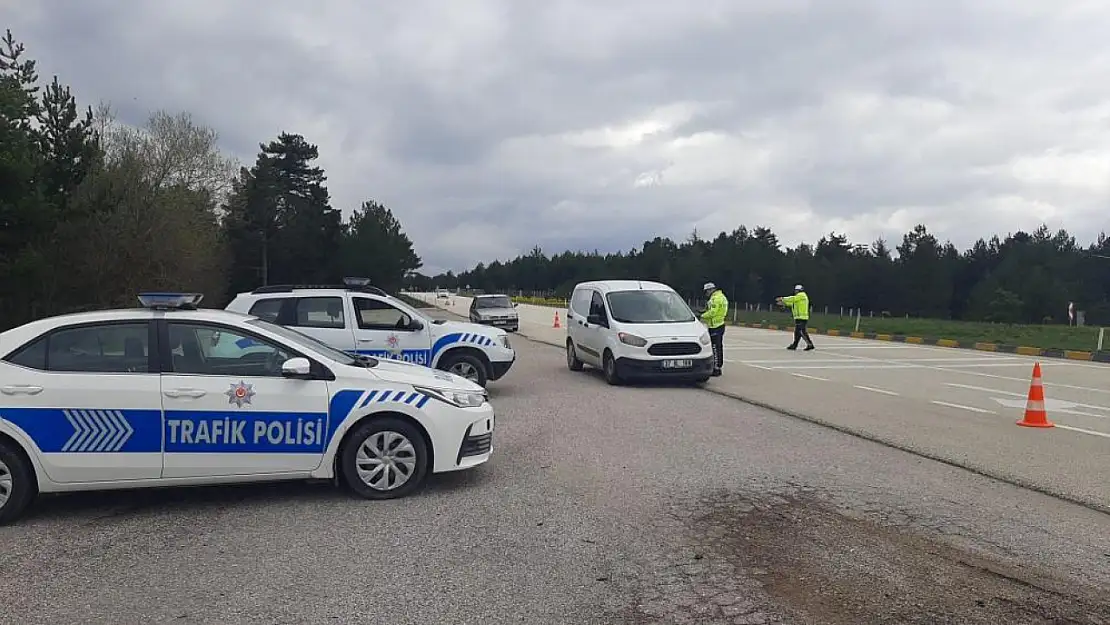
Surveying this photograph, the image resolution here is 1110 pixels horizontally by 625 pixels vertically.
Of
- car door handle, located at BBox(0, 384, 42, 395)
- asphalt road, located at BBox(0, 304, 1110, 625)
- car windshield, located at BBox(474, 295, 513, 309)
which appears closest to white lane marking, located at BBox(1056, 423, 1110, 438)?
asphalt road, located at BBox(0, 304, 1110, 625)

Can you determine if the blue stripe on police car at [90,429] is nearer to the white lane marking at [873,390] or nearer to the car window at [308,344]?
the car window at [308,344]

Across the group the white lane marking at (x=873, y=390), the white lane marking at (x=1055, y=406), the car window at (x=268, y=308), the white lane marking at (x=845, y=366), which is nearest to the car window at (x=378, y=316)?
the car window at (x=268, y=308)

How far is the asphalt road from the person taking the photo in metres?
4.46

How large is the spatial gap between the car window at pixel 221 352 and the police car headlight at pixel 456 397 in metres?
1.12

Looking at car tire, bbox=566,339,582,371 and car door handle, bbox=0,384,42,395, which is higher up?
car door handle, bbox=0,384,42,395

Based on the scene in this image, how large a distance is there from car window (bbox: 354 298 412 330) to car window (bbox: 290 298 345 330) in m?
0.27

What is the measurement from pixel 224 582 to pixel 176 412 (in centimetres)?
177

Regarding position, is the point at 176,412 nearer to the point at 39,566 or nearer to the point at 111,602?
the point at 39,566

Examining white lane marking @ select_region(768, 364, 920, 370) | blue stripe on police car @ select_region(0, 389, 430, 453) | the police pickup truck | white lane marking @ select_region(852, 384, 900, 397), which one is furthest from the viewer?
white lane marking @ select_region(768, 364, 920, 370)

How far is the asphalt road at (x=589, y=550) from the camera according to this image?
4.46 meters

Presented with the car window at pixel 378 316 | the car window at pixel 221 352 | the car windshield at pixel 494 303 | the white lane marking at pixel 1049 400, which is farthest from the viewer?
the car windshield at pixel 494 303

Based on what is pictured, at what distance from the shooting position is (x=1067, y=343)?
91.7 feet

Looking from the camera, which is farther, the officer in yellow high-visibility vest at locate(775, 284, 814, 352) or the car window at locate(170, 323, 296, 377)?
the officer in yellow high-visibility vest at locate(775, 284, 814, 352)

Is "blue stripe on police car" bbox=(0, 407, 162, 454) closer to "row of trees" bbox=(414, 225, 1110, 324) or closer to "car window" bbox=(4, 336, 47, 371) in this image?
"car window" bbox=(4, 336, 47, 371)
